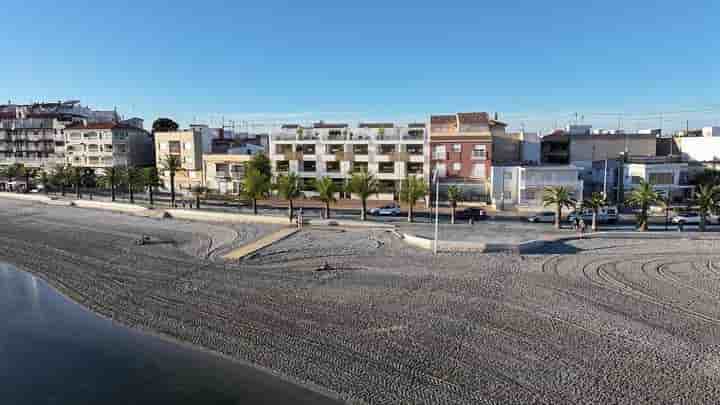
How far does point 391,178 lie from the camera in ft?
A: 218

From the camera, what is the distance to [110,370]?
19891mm

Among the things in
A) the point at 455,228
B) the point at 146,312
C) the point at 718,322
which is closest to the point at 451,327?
the point at 718,322

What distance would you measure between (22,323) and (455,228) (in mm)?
31475

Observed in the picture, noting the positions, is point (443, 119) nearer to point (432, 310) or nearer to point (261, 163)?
point (261, 163)

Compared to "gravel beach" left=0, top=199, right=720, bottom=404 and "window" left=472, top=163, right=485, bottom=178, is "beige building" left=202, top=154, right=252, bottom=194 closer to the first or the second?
"window" left=472, top=163, right=485, bottom=178

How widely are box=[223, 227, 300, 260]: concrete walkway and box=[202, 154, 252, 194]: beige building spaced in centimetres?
3200

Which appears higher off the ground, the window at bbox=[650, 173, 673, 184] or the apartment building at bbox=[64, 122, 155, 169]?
the apartment building at bbox=[64, 122, 155, 169]

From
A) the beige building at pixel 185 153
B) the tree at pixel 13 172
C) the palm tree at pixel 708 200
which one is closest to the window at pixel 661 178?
the palm tree at pixel 708 200

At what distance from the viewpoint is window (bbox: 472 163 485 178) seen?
61438 millimetres

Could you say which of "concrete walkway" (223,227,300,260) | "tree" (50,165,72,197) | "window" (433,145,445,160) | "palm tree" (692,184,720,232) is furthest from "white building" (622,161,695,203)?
"tree" (50,165,72,197)

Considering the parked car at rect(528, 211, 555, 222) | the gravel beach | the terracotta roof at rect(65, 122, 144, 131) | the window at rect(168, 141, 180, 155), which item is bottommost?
the gravel beach

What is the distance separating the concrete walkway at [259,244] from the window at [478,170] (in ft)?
89.9

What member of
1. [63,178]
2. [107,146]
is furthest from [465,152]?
[107,146]

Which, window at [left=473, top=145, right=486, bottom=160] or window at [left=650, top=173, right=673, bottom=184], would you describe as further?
window at [left=473, top=145, right=486, bottom=160]
